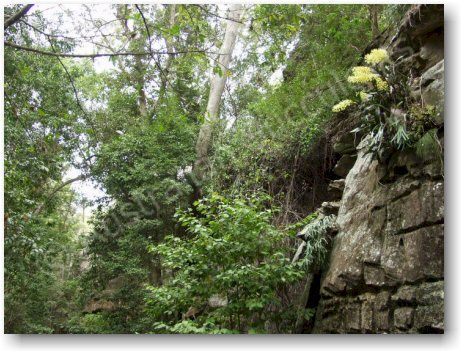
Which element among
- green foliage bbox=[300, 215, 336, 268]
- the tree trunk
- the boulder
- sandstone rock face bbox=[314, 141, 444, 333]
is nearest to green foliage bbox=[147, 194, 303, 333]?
green foliage bbox=[300, 215, 336, 268]

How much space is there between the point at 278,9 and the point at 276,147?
5.78 ft

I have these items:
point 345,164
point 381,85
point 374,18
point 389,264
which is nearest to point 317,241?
point 389,264

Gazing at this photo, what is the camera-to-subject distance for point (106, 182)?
3.61m

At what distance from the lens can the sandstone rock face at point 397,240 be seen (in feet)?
8.35

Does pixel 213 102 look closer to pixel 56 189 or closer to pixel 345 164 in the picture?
pixel 345 164

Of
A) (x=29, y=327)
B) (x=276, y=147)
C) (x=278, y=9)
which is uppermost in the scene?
(x=278, y=9)

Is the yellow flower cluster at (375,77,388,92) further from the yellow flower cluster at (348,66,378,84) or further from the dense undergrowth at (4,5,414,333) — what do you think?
the dense undergrowth at (4,5,414,333)

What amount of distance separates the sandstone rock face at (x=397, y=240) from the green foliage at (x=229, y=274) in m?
0.42

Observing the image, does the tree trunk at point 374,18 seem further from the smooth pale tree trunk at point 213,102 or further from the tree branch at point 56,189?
the tree branch at point 56,189

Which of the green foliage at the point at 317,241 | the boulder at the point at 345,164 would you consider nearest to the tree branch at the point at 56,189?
the green foliage at the point at 317,241

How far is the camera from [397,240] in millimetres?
2721

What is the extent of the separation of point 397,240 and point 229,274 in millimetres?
1250

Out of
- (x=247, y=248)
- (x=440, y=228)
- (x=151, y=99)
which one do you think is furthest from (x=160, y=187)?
(x=440, y=228)

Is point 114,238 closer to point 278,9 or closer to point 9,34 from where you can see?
point 9,34
